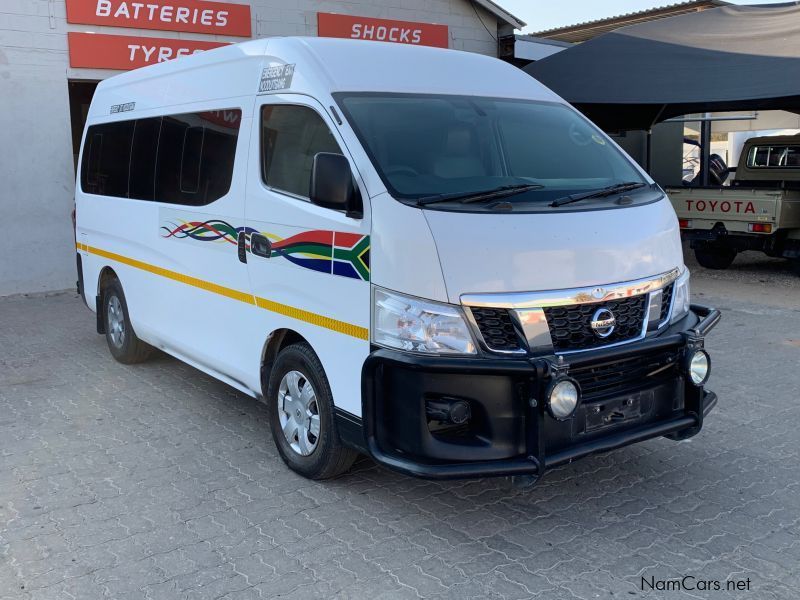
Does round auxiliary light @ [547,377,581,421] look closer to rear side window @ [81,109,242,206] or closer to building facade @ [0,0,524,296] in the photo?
rear side window @ [81,109,242,206]

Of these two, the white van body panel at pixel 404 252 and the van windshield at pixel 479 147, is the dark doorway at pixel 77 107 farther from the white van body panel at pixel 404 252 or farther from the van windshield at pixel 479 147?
the white van body panel at pixel 404 252

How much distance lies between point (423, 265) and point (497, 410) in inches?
27.9

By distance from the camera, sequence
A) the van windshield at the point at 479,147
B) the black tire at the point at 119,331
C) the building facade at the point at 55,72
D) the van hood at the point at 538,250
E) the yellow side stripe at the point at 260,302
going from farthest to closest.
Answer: the building facade at the point at 55,72 < the black tire at the point at 119,331 < the van windshield at the point at 479,147 < the yellow side stripe at the point at 260,302 < the van hood at the point at 538,250

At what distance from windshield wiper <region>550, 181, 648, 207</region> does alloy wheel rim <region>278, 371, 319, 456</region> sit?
5.22 feet

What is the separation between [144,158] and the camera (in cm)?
629

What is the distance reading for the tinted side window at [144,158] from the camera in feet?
20.2

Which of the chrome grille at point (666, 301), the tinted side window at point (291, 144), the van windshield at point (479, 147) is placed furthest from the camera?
the tinted side window at point (291, 144)

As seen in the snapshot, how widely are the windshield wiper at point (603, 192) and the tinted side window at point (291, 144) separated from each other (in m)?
1.13

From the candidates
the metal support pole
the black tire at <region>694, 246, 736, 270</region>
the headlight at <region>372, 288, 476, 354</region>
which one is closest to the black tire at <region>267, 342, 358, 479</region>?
the headlight at <region>372, 288, 476, 354</region>

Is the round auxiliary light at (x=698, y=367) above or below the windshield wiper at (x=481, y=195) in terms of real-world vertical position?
below

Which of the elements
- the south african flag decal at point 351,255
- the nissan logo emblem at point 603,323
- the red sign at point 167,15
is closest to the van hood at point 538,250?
Result: the nissan logo emblem at point 603,323

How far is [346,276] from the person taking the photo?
3988 mm

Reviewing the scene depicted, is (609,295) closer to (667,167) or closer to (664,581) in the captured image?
(664,581)

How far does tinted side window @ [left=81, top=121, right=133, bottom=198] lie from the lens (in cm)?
669
